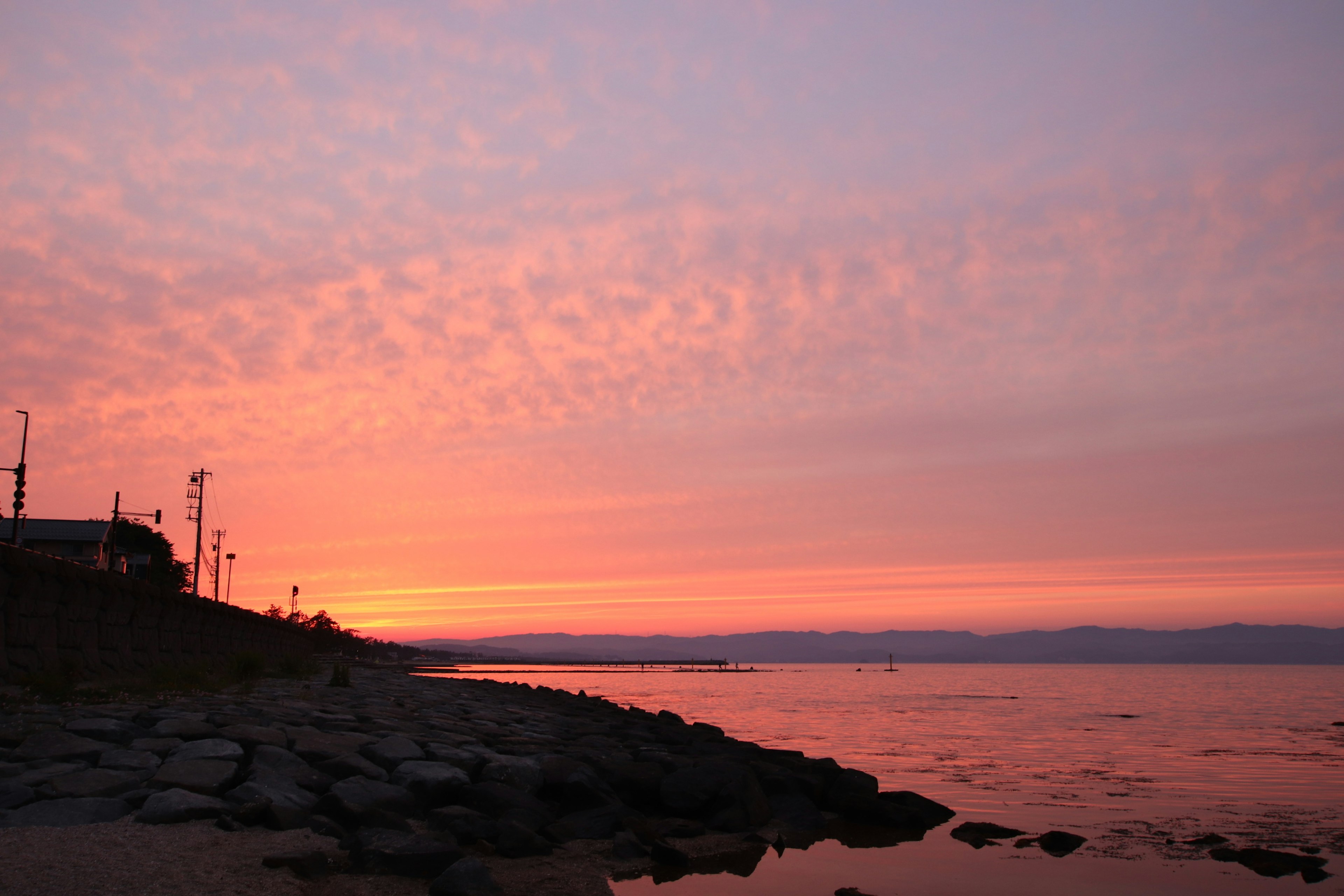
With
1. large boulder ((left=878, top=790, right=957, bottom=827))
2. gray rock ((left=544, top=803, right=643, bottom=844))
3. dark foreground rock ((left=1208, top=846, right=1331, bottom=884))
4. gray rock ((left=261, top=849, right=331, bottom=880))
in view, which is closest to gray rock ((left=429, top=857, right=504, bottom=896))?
gray rock ((left=261, top=849, right=331, bottom=880))

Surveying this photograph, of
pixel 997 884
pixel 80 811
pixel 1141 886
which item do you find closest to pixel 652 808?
pixel 997 884

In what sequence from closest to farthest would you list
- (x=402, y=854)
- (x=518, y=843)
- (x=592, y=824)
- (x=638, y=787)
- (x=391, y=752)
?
(x=402, y=854)
(x=518, y=843)
(x=592, y=824)
(x=391, y=752)
(x=638, y=787)

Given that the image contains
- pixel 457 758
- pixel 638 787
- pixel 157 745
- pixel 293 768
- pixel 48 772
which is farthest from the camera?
pixel 638 787

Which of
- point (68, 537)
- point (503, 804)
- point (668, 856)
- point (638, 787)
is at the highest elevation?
point (68, 537)

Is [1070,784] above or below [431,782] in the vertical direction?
Result: below

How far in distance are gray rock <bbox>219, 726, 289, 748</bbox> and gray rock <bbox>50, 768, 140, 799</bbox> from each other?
1418 mm

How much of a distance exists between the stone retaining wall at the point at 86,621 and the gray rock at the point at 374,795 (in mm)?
5418

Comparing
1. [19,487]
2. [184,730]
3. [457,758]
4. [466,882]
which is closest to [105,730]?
[184,730]

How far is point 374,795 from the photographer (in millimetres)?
7578

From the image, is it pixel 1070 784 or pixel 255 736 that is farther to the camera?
pixel 1070 784

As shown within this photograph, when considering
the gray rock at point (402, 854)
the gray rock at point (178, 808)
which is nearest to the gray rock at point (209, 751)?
the gray rock at point (178, 808)

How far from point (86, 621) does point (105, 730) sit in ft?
18.0

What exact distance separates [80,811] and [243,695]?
778 centimetres

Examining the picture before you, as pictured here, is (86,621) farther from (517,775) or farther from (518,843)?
(518,843)
